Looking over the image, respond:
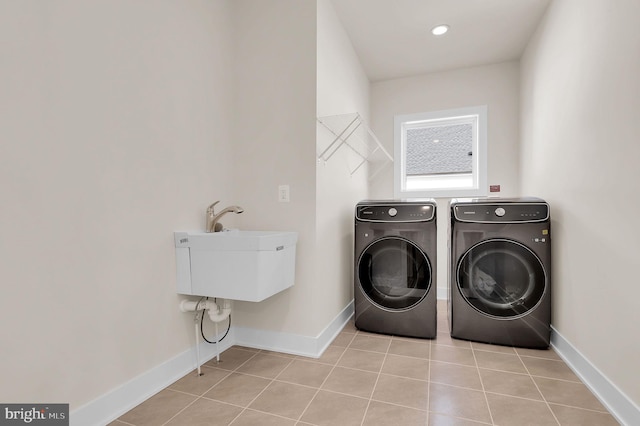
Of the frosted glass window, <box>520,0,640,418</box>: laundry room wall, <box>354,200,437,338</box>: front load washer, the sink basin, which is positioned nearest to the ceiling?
<box>520,0,640,418</box>: laundry room wall

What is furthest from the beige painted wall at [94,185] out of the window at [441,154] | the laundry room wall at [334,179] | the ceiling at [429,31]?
the window at [441,154]

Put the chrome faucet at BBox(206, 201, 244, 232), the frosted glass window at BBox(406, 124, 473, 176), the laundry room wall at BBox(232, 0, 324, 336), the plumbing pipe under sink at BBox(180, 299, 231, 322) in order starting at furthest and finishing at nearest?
1. the frosted glass window at BBox(406, 124, 473, 176)
2. the laundry room wall at BBox(232, 0, 324, 336)
3. the chrome faucet at BBox(206, 201, 244, 232)
4. the plumbing pipe under sink at BBox(180, 299, 231, 322)

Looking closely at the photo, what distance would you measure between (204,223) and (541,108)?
2.58 meters

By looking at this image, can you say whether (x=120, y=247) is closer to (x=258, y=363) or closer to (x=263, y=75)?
(x=258, y=363)

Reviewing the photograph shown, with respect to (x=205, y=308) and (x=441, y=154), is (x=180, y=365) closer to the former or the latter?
(x=205, y=308)

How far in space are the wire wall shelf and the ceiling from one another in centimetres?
75

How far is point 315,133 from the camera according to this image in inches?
78.4

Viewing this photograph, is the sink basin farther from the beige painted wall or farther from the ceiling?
the ceiling

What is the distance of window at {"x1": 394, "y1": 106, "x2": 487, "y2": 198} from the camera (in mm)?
3254

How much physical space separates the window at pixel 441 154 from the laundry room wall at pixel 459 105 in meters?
0.07

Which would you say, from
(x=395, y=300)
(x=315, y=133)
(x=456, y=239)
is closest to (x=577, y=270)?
(x=456, y=239)

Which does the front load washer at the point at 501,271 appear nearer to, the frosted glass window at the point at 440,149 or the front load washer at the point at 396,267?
the front load washer at the point at 396,267

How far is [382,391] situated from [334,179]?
4.55 feet

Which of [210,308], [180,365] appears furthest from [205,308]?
[180,365]
